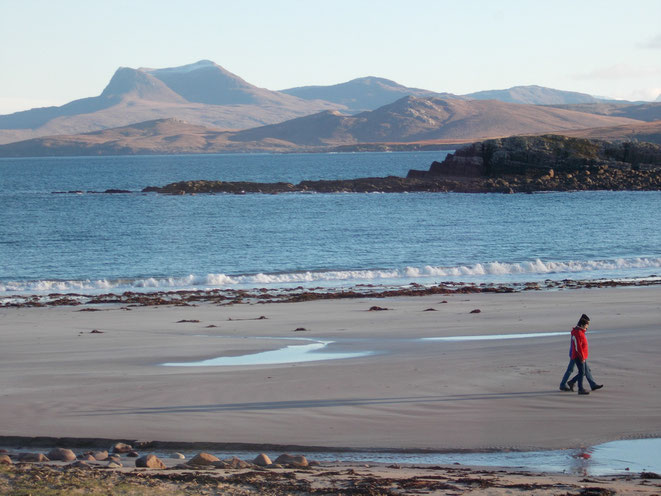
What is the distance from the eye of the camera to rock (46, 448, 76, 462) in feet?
31.2

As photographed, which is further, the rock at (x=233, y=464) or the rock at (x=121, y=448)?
the rock at (x=121, y=448)

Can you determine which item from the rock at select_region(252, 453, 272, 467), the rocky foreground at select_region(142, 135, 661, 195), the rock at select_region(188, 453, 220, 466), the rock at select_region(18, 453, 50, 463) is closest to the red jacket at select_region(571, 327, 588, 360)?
the rock at select_region(252, 453, 272, 467)

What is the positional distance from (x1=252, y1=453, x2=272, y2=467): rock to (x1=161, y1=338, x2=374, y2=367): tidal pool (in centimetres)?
573

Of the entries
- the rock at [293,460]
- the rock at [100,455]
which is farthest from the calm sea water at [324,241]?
the rock at [293,460]

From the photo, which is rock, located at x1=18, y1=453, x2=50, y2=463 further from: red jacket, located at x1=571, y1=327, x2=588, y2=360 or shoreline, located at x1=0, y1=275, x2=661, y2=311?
shoreline, located at x1=0, y1=275, x2=661, y2=311

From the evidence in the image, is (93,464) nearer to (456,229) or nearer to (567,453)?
(567,453)

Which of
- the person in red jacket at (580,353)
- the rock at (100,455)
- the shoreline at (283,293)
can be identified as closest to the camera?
the rock at (100,455)

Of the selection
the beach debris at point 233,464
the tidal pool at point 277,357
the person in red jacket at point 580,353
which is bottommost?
the tidal pool at point 277,357

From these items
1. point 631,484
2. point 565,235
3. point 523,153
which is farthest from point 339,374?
point 523,153

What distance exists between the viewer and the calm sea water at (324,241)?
3114cm

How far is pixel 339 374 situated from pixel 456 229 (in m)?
34.5

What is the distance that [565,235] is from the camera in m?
43.8

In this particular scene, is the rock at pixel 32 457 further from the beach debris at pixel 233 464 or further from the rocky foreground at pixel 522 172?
the rocky foreground at pixel 522 172

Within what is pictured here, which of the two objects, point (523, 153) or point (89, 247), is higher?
point (523, 153)
